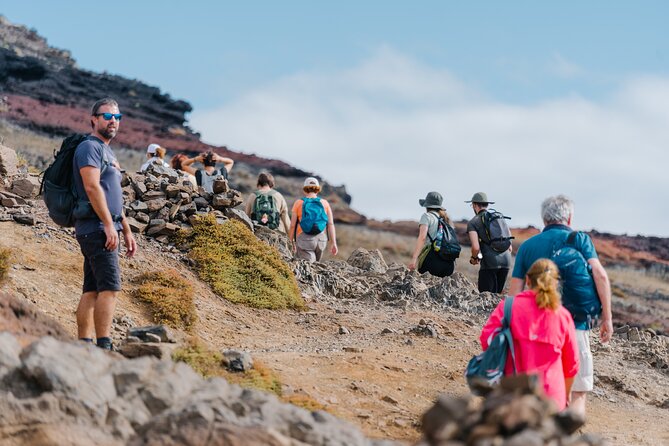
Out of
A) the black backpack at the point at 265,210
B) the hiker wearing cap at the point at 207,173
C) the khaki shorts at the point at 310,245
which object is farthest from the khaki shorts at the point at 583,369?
the hiker wearing cap at the point at 207,173

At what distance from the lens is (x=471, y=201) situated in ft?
44.6

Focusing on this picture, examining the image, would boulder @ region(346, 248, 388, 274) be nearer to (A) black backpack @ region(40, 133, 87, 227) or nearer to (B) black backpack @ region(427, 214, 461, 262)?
(B) black backpack @ region(427, 214, 461, 262)

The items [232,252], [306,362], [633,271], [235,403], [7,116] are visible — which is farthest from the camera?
[7,116]

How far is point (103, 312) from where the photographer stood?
793 cm

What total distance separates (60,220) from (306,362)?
361 centimetres

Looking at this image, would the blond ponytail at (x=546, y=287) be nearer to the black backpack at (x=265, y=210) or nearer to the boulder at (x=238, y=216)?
the boulder at (x=238, y=216)

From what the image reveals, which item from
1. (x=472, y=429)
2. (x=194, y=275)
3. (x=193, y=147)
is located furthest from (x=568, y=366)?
(x=193, y=147)

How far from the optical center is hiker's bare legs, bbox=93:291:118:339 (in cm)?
792

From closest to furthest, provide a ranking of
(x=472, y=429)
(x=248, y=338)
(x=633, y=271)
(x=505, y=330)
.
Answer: (x=472, y=429), (x=505, y=330), (x=248, y=338), (x=633, y=271)

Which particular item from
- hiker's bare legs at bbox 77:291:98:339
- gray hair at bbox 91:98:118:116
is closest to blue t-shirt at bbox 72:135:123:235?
gray hair at bbox 91:98:118:116

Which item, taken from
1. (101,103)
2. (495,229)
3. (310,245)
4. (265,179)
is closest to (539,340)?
(101,103)

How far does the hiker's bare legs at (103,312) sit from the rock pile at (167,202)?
21.5 ft

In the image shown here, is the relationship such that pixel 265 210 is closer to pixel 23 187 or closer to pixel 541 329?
pixel 23 187

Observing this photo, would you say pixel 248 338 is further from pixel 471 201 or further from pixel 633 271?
pixel 633 271
